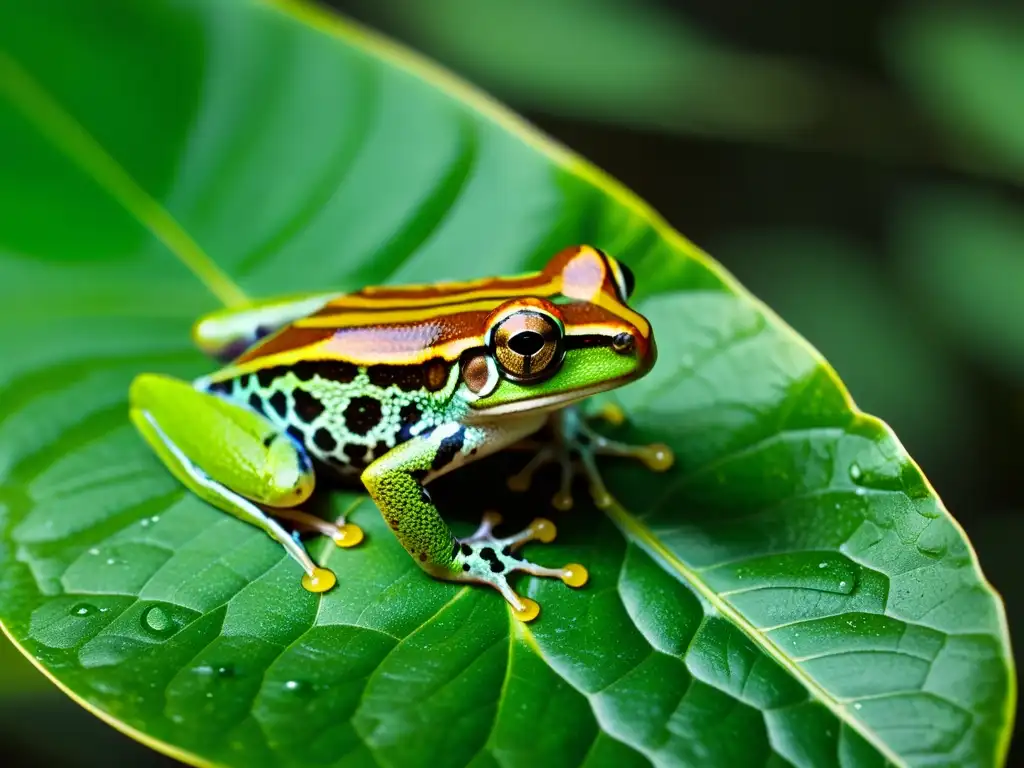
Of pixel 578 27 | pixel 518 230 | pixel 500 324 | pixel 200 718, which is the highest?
pixel 578 27

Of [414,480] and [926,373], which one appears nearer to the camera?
[414,480]

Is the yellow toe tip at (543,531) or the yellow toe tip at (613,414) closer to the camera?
the yellow toe tip at (543,531)

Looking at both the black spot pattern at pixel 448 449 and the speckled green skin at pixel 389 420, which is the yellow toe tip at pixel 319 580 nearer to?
the speckled green skin at pixel 389 420

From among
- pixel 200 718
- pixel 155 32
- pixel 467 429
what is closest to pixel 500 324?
pixel 467 429

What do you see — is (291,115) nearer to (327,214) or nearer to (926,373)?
(327,214)

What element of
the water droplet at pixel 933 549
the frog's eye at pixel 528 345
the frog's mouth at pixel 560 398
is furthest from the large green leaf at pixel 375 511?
the frog's eye at pixel 528 345

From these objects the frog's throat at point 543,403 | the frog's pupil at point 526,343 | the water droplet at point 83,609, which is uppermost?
the frog's pupil at point 526,343

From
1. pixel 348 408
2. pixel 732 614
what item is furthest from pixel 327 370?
pixel 732 614

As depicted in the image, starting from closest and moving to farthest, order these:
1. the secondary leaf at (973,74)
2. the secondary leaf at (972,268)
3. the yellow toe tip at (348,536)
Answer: the yellow toe tip at (348,536), the secondary leaf at (973,74), the secondary leaf at (972,268)

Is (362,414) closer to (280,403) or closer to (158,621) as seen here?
(280,403)
